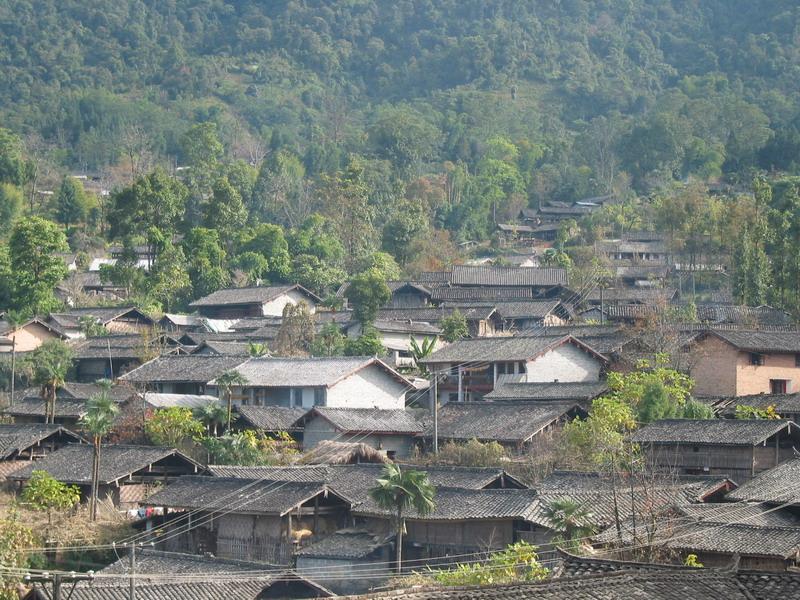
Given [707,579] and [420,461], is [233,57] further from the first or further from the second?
[707,579]

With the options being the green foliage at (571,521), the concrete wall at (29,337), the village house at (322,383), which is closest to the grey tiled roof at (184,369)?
the village house at (322,383)

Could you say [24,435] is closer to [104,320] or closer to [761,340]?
[104,320]

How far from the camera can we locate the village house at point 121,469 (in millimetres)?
44250

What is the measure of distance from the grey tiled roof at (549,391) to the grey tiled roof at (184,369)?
1022 centimetres

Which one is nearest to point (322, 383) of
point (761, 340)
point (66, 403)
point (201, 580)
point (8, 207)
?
point (66, 403)

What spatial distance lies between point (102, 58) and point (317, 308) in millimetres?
112500

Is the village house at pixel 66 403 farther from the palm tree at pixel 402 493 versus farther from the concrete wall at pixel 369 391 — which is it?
the palm tree at pixel 402 493

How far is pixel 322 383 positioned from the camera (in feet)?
168

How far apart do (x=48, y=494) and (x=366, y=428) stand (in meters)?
10.8

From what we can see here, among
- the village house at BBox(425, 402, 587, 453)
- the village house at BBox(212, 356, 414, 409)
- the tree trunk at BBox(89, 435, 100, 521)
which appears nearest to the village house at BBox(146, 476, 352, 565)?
the tree trunk at BBox(89, 435, 100, 521)

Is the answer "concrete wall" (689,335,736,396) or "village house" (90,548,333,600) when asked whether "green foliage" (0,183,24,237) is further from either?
"village house" (90,548,333,600)

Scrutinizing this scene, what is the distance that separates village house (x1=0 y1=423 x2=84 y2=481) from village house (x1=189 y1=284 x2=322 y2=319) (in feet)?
74.7

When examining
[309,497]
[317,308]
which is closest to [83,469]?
[309,497]

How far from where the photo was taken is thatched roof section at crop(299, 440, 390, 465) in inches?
1746
